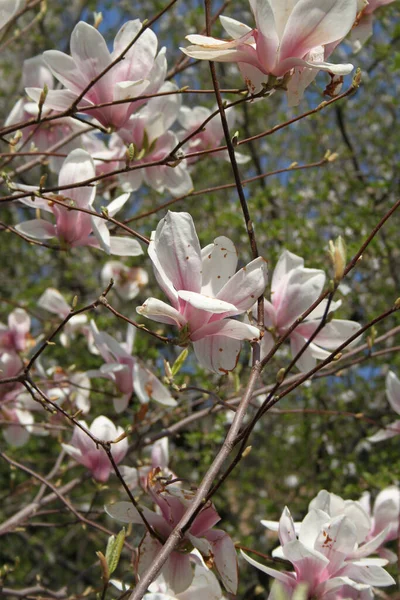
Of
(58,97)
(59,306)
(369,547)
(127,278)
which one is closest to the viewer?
(369,547)

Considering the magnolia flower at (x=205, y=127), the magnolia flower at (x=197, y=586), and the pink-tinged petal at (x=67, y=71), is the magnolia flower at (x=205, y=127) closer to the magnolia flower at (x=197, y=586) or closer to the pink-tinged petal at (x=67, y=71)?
the pink-tinged petal at (x=67, y=71)

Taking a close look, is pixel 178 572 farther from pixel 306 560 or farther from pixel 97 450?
pixel 97 450

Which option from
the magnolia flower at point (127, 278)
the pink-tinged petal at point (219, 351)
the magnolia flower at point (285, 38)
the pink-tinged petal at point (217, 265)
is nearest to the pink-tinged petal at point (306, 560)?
the pink-tinged petal at point (219, 351)

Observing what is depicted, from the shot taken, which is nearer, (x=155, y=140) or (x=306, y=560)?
(x=306, y=560)

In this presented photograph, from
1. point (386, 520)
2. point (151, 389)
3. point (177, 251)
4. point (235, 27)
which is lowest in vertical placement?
point (386, 520)

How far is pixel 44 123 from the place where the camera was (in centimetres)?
148

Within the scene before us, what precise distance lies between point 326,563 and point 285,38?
689 millimetres

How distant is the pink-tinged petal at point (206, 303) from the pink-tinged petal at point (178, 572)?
0.38 metres

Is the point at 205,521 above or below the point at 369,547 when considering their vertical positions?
above

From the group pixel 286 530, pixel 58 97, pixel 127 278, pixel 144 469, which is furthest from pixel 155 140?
pixel 127 278

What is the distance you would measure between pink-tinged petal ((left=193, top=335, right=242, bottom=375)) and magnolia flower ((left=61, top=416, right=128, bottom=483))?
0.37m

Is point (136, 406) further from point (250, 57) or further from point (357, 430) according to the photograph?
point (250, 57)

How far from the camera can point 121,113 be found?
1165mm

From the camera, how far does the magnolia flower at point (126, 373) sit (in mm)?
1368
